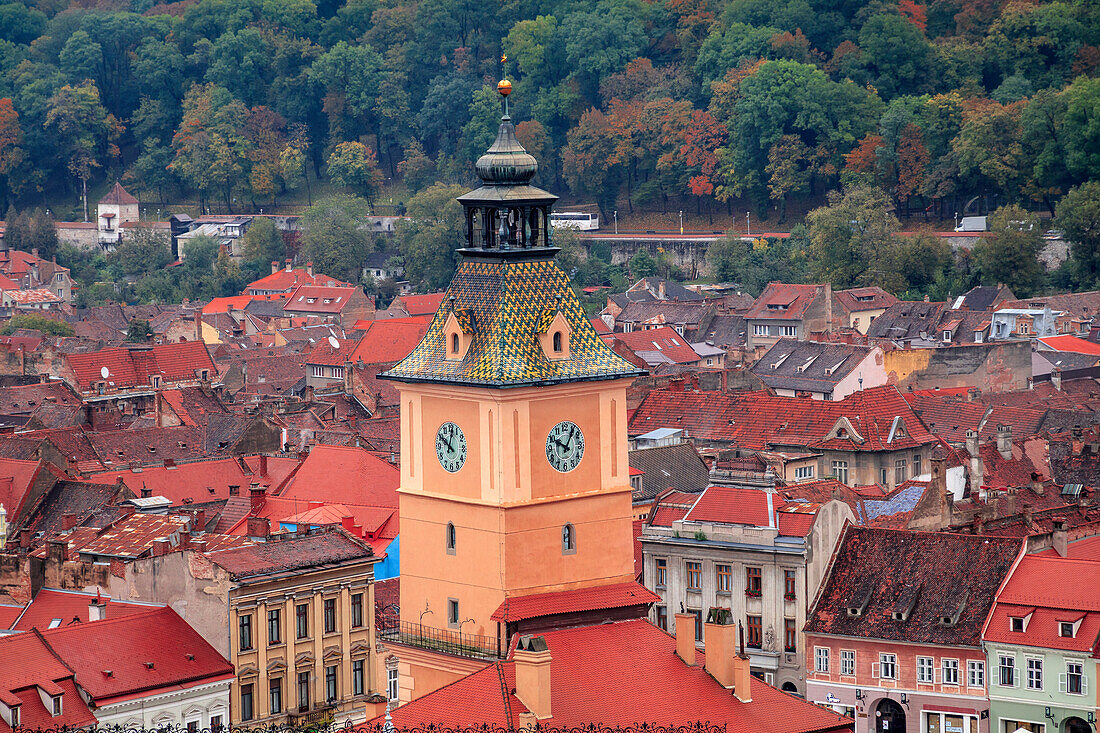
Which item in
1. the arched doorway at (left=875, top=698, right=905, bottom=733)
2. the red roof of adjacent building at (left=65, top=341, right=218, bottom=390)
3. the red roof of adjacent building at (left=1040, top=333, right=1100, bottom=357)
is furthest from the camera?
the red roof of adjacent building at (left=1040, top=333, right=1100, bottom=357)

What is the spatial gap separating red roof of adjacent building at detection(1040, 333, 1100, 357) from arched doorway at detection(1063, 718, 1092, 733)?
6659 centimetres

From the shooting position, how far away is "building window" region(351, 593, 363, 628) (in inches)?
2119

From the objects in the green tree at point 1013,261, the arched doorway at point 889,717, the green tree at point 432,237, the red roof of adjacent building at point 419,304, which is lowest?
the arched doorway at point 889,717

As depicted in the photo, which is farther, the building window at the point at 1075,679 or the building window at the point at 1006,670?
the building window at the point at 1006,670

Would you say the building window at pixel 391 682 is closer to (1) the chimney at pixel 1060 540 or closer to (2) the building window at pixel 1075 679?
(2) the building window at pixel 1075 679

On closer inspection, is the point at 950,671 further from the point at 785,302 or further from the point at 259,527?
the point at 785,302

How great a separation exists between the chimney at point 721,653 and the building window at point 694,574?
70.5ft

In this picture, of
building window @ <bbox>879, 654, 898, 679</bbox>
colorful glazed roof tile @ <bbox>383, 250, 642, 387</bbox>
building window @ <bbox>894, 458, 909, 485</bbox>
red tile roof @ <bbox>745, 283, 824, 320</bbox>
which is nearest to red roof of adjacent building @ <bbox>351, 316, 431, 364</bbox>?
red tile roof @ <bbox>745, 283, 824, 320</bbox>

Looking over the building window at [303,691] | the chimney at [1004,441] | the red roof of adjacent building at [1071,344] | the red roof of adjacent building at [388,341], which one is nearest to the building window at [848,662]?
the building window at [303,691]

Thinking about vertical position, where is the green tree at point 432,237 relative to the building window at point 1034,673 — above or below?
above

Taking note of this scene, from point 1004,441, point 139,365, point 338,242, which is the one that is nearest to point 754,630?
point 1004,441

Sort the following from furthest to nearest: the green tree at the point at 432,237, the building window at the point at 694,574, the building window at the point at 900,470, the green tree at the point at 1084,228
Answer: the green tree at the point at 432,237
the green tree at the point at 1084,228
the building window at the point at 900,470
the building window at the point at 694,574

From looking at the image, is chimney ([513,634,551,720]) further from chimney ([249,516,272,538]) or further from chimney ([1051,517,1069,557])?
chimney ([1051,517,1069,557])

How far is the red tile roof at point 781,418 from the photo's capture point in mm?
78562
